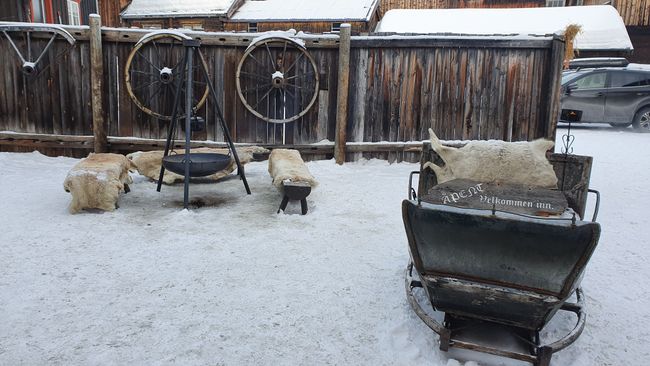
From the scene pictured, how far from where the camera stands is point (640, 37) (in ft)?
80.8

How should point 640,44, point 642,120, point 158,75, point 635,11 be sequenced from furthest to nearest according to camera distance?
point 640,44
point 635,11
point 642,120
point 158,75

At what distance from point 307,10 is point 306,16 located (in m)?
0.81

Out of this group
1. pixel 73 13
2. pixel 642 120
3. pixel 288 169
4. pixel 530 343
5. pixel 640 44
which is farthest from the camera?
pixel 640 44

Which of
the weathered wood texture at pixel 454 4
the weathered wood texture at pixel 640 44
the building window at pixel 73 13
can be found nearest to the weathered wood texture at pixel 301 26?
the weathered wood texture at pixel 454 4

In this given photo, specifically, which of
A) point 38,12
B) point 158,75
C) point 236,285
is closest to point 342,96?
point 158,75

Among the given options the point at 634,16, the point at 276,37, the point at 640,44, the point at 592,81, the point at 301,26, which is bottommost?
the point at 592,81

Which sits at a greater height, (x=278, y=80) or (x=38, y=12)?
(x=38, y=12)

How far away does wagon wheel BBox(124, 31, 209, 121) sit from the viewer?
799 cm

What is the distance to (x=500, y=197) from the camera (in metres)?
3.24

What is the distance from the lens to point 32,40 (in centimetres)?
797

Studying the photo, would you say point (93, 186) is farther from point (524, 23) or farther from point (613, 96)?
point (524, 23)

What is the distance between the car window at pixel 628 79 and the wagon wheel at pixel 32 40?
14121mm

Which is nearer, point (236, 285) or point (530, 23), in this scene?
point (236, 285)

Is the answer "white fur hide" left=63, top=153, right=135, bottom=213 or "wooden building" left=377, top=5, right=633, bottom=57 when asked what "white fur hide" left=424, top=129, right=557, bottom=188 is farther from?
"wooden building" left=377, top=5, right=633, bottom=57
